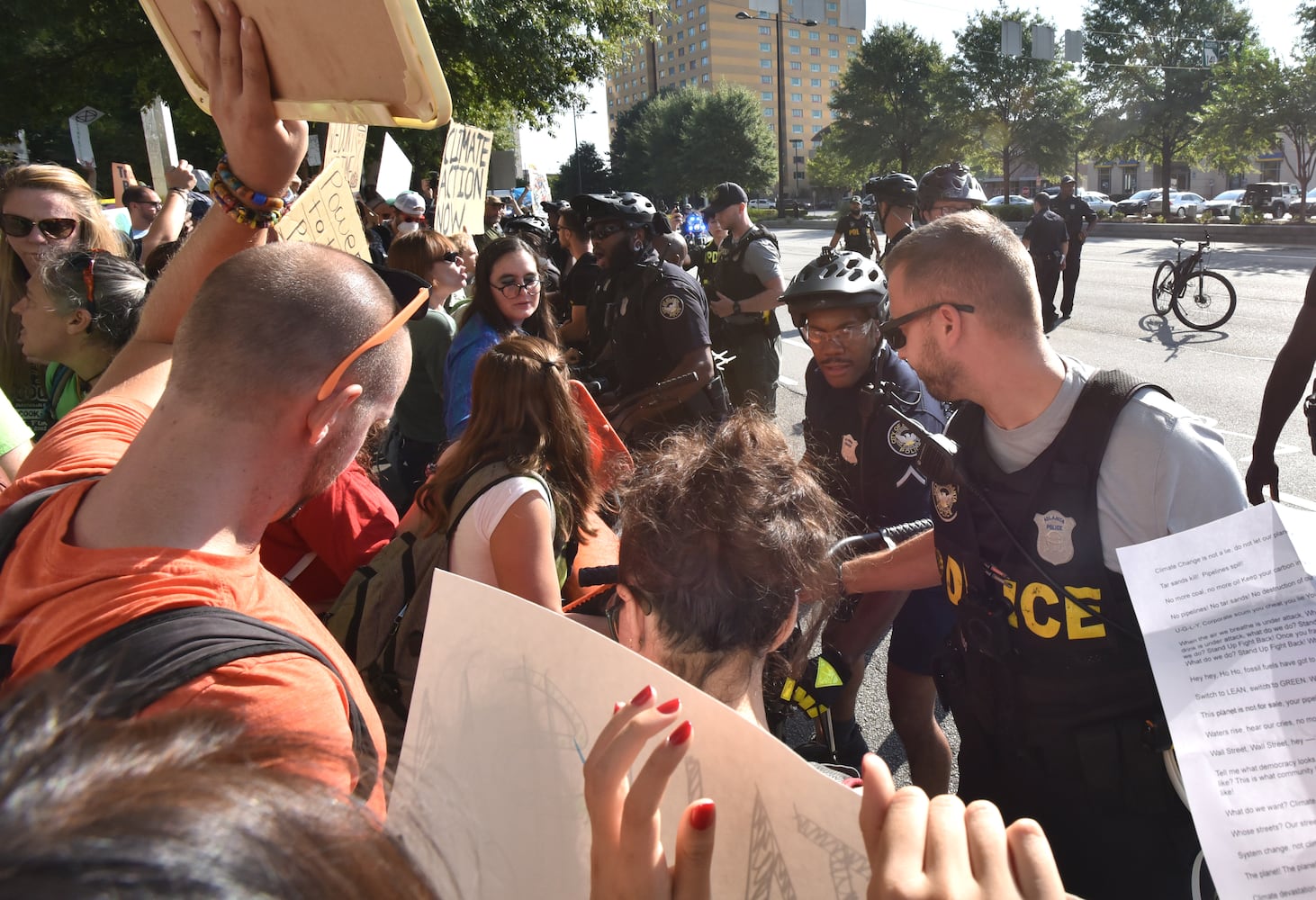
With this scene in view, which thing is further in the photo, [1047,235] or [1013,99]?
[1013,99]

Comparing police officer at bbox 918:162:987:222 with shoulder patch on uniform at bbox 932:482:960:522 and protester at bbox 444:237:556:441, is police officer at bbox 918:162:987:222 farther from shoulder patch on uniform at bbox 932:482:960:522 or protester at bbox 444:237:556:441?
shoulder patch on uniform at bbox 932:482:960:522

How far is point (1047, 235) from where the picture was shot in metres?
11.4

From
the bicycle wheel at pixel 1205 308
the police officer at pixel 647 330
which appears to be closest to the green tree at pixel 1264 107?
the bicycle wheel at pixel 1205 308

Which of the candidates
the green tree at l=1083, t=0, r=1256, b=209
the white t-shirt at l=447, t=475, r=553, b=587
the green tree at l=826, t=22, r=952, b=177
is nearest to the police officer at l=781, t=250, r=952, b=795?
the white t-shirt at l=447, t=475, r=553, b=587

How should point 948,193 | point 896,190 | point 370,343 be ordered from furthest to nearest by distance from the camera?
point 896,190 < point 948,193 < point 370,343

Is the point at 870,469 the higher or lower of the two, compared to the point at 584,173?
lower

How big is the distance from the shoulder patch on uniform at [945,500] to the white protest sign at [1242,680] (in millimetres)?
936

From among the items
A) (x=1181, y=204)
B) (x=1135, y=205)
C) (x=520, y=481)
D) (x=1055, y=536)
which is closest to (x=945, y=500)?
(x=1055, y=536)

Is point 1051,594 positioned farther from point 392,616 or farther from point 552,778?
point 392,616

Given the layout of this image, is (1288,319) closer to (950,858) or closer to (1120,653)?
(1120,653)

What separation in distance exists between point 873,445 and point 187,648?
2.31m

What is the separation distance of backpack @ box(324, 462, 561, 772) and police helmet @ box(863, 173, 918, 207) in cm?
492

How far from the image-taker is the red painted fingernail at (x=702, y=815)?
0.75m

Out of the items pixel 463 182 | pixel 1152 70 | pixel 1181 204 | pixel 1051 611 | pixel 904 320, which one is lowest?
pixel 1051 611
